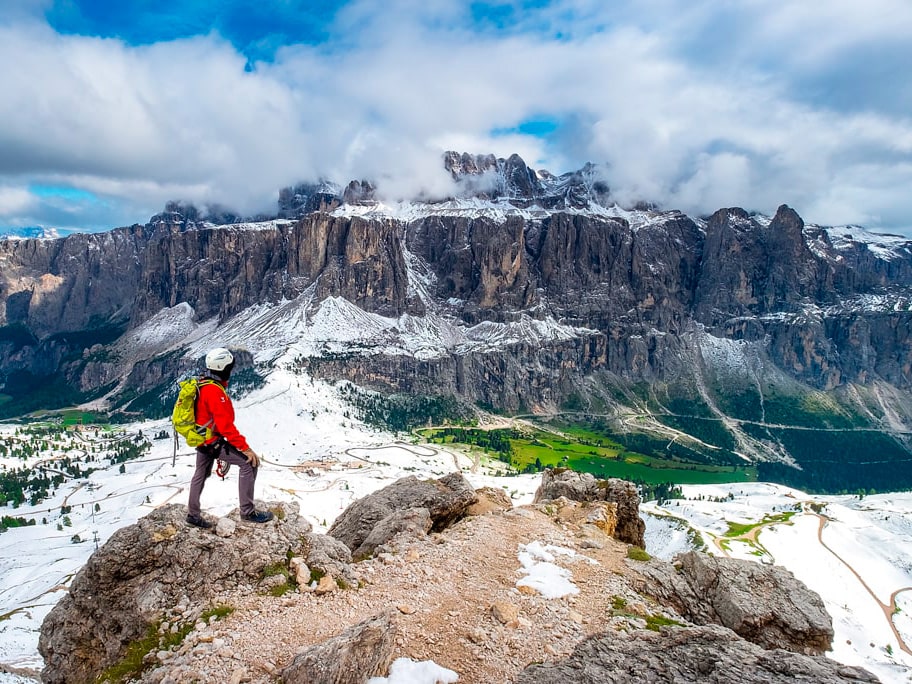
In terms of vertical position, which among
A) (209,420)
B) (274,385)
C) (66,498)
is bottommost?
(66,498)

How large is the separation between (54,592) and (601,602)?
7674cm

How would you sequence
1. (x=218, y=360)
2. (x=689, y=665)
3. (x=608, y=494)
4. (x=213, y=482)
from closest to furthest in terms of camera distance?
(x=689, y=665), (x=218, y=360), (x=608, y=494), (x=213, y=482)

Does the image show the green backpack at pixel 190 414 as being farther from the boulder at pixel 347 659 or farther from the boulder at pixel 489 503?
the boulder at pixel 489 503

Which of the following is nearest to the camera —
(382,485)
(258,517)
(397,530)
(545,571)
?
(258,517)

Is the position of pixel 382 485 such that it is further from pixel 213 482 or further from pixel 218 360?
pixel 218 360

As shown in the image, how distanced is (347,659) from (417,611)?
3.40 m

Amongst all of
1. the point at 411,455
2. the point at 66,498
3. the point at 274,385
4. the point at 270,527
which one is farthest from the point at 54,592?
the point at 274,385

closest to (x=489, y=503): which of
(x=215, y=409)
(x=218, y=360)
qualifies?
(x=215, y=409)

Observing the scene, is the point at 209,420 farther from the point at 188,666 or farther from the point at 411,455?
the point at 411,455

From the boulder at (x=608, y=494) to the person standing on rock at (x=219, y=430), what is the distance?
1850 centimetres

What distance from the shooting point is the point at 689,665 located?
416 inches

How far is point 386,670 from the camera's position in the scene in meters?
11.5

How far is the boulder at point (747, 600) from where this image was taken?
1748 cm

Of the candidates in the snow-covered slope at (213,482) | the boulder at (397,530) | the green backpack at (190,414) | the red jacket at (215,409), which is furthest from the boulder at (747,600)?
the snow-covered slope at (213,482)
